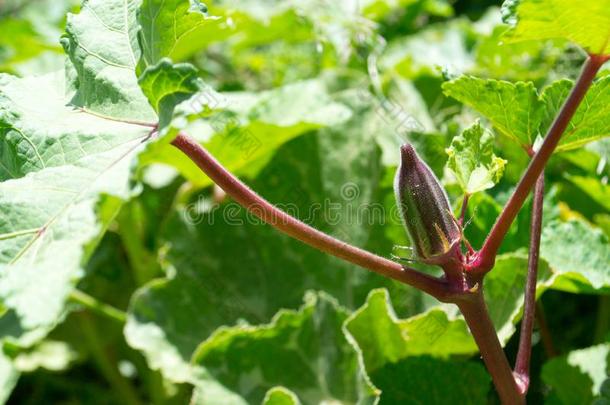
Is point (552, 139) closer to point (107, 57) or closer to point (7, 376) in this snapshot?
point (107, 57)

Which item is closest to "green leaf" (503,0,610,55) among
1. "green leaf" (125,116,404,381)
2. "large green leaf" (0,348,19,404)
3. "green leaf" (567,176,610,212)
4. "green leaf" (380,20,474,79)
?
"green leaf" (567,176,610,212)

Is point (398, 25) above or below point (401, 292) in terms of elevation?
below

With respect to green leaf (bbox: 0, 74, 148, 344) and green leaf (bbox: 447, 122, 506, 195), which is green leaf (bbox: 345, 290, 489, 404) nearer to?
green leaf (bbox: 447, 122, 506, 195)

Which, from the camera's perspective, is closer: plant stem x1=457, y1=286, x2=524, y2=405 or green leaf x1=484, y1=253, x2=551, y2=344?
plant stem x1=457, y1=286, x2=524, y2=405

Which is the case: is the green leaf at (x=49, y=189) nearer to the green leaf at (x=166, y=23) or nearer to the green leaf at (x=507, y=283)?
the green leaf at (x=166, y=23)

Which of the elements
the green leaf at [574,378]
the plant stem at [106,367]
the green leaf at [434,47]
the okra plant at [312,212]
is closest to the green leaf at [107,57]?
the okra plant at [312,212]

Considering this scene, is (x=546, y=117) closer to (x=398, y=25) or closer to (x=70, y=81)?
(x=70, y=81)

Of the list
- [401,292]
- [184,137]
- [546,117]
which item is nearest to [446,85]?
[546,117]
